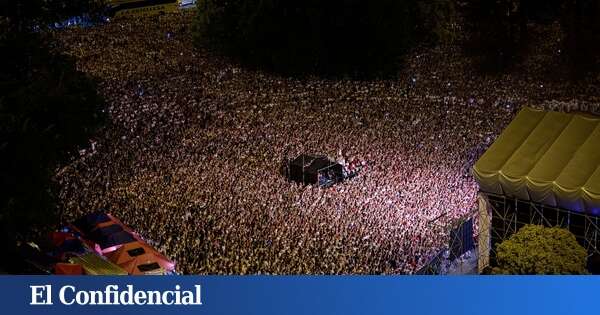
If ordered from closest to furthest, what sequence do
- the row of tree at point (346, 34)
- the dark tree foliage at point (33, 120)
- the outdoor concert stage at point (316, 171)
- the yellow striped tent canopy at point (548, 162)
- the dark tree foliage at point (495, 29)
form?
the dark tree foliage at point (33, 120)
the yellow striped tent canopy at point (548, 162)
the outdoor concert stage at point (316, 171)
the row of tree at point (346, 34)
the dark tree foliage at point (495, 29)

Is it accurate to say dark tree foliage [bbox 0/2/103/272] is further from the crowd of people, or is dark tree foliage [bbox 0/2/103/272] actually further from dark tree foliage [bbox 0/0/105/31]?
the crowd of people

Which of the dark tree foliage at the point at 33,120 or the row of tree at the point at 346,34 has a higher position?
the row of tree at the point at 346,34

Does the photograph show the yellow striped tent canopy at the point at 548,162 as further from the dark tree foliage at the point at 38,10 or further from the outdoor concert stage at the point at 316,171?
the dark tree foliage at the point at 38,10

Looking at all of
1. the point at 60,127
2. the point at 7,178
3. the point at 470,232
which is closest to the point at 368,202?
the point at 470,232

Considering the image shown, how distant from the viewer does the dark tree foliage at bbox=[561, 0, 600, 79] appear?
2167cm

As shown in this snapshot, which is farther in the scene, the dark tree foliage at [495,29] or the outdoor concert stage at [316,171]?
the dark tree foliage at [495,29]

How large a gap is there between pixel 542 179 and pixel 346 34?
40.0ft

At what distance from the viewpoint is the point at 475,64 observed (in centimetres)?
2216

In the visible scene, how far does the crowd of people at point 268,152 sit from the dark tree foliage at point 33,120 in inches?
47.5

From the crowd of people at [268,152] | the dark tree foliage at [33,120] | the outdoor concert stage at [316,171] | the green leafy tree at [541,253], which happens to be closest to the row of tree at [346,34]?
the crowd of people at [268,152]

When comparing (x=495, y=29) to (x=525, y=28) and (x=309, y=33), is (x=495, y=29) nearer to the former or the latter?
(x=525, y=28)

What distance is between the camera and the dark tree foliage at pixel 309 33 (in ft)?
72.1

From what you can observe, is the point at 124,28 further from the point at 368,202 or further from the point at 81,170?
the point at 368,202

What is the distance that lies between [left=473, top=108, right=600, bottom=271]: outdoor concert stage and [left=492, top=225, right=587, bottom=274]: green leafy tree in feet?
1.91
